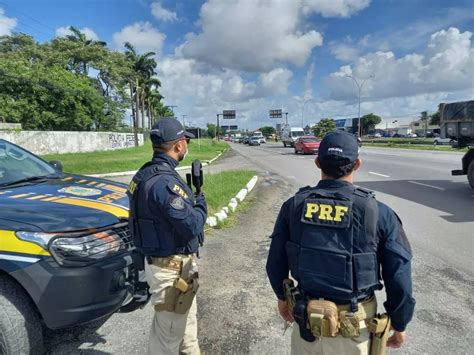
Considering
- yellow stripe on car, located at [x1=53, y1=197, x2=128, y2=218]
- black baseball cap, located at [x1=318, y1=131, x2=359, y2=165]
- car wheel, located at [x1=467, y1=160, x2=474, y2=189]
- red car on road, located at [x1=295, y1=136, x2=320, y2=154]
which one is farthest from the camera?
red car on road, located at [x1=295, y1=136, x2=320, y2=154]

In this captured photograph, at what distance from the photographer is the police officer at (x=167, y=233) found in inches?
88.8

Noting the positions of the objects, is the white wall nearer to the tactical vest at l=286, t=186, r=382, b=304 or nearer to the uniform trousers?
the uniform trousers

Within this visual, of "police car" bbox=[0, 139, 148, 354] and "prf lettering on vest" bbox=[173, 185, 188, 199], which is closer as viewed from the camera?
"prf lettering on vest" bbox=[173, 185, 188, 199]

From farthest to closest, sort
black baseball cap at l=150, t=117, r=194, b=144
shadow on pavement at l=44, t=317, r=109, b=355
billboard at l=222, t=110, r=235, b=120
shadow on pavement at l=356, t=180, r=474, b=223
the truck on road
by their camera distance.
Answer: billboard at l=222, t=110, r=235, b=120 → the truck on road → shadow on pavement at l=356, t=180, r=474, b=223 → shadow on pavement at l=44, t=317, r=109, b=355 → black baseball cap at l=150, t=117, r=194, b=144

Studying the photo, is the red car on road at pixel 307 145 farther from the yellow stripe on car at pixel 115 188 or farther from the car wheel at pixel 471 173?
the yellow stripe on car at pixel 115 188

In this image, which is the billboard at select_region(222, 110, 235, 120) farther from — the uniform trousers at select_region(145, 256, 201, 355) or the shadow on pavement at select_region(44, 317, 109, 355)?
the uniform trousers at select_region(145, 256, 201, 355)

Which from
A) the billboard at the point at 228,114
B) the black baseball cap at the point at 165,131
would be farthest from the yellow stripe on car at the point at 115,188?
the billboard at the point at 228,114

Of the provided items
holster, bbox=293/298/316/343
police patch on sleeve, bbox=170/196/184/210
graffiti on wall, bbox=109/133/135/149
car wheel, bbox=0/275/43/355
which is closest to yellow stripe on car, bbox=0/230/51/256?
car wheel, bbox=0/275/43/355

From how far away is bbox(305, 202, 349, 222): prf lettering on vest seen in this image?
171 cm

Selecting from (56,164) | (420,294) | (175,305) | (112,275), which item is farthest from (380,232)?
(56,164)

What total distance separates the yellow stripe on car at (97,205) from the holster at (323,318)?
1.90m

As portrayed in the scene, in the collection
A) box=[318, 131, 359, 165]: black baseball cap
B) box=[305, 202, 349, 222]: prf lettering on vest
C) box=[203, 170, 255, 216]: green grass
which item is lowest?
box=[203, 170, 255, 216]: green grass

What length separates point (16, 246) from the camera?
7.89ft

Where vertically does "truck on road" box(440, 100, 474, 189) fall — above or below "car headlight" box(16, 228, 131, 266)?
above
